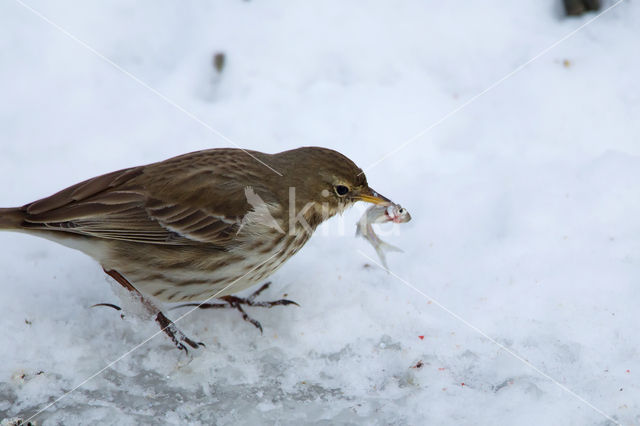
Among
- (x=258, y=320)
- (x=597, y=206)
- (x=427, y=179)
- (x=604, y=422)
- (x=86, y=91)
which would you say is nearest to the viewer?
(x=604, y=422)

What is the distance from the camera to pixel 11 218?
4371 millimetres

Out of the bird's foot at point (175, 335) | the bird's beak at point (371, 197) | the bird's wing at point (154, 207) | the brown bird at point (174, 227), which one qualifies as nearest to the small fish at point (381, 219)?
the bird's beak at point (371, 197)

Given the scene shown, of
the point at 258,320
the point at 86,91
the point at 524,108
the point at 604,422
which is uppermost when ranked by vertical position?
the point at 86,91

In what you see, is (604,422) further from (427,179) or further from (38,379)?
(38,379)

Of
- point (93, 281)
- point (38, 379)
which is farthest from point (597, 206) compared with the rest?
point (38, 379)

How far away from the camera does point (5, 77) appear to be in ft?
20.0

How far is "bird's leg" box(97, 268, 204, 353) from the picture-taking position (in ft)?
14.7

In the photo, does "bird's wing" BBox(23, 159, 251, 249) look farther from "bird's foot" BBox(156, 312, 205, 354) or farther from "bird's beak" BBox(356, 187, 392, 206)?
"bird's beak" BBox(356, 187, 392, 206)

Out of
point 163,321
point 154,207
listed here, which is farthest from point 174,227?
point 163,321

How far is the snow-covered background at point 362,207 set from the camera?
420 centimetres

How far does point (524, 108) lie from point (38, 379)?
13.7ft

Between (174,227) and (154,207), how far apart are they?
18 cm

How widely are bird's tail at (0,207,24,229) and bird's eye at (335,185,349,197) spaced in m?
1.86

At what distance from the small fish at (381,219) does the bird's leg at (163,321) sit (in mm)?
1283
